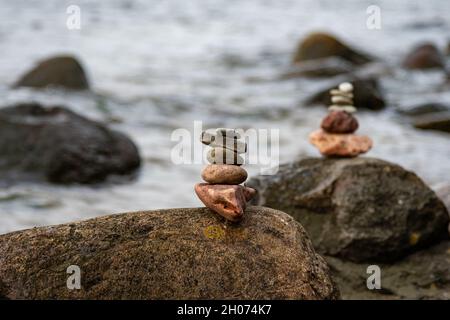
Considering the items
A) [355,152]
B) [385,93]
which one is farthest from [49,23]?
[355,152]

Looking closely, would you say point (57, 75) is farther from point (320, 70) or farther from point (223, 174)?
point (223, 174)

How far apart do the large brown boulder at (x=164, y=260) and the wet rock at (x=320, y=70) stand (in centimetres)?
1117

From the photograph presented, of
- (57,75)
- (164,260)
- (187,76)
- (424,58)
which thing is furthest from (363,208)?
(424,58)

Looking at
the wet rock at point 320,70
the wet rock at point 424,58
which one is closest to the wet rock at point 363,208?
the wet rock at point 320,70

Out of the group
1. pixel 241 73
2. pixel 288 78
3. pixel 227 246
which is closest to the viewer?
pixel 227 246

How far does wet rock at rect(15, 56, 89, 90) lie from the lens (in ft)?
41.1

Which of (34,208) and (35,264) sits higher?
(35,264)

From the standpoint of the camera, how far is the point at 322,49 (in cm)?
1595

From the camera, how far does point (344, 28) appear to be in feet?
72.5

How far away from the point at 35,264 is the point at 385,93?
10517 millimetres

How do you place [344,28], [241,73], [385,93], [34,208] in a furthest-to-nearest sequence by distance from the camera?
1. [344,28]
2. [241,73]
3. [385,93]
4. [34,208]

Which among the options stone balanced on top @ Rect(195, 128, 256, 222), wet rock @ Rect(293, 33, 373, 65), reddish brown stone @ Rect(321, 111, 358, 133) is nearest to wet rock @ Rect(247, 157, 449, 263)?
reddish brown stone @ Rect(321, 111, 358, 133)

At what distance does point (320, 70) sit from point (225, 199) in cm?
1129

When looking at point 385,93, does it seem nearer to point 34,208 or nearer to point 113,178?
point 113,178
